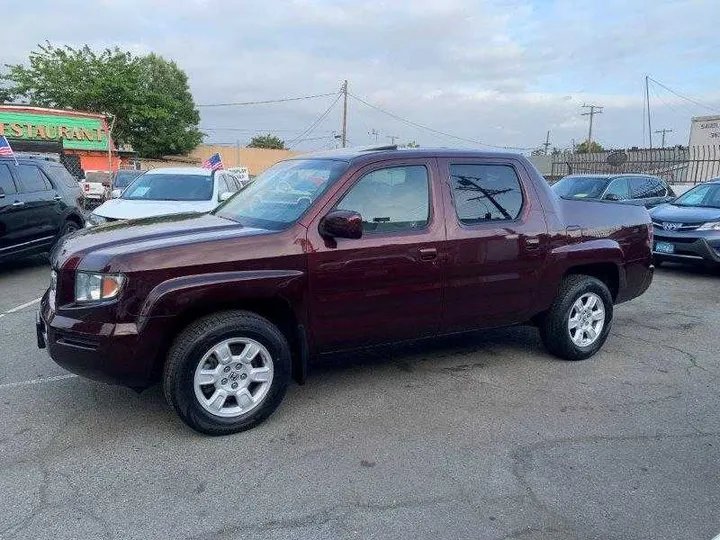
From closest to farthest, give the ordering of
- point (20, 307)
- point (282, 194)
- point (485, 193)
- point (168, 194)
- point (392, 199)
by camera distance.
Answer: point (392, 199), point (282, 194), point (485, 193), point (20, 307), point (168, 194)

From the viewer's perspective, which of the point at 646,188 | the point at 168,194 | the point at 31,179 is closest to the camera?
the point at 31,179

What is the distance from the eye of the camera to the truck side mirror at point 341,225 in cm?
365

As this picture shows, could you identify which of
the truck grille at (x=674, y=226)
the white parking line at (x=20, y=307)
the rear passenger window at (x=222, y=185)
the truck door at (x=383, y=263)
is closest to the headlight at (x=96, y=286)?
the truck door at (x=383, y=263)

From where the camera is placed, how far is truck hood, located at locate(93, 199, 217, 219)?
8.88 metres

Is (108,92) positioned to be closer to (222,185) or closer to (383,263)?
(222,185)

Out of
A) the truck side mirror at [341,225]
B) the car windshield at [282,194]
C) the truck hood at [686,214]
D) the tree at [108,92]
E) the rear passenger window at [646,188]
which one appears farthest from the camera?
the tree at [108,92]

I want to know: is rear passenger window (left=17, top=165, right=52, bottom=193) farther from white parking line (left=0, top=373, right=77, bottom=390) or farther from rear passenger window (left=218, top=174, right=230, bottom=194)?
white parking line (left=0, top=373, right=77, bottom=390)

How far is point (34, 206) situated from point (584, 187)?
408 inches

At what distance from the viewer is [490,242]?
175 inches

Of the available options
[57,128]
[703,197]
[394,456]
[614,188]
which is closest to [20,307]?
[394,456]

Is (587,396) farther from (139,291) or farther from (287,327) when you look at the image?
(139,291)

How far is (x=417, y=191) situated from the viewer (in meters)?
4.27

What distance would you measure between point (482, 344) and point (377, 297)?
191 centimetres

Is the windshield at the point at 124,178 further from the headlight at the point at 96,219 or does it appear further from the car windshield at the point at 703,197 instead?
the car windshield at the point at 703,197
